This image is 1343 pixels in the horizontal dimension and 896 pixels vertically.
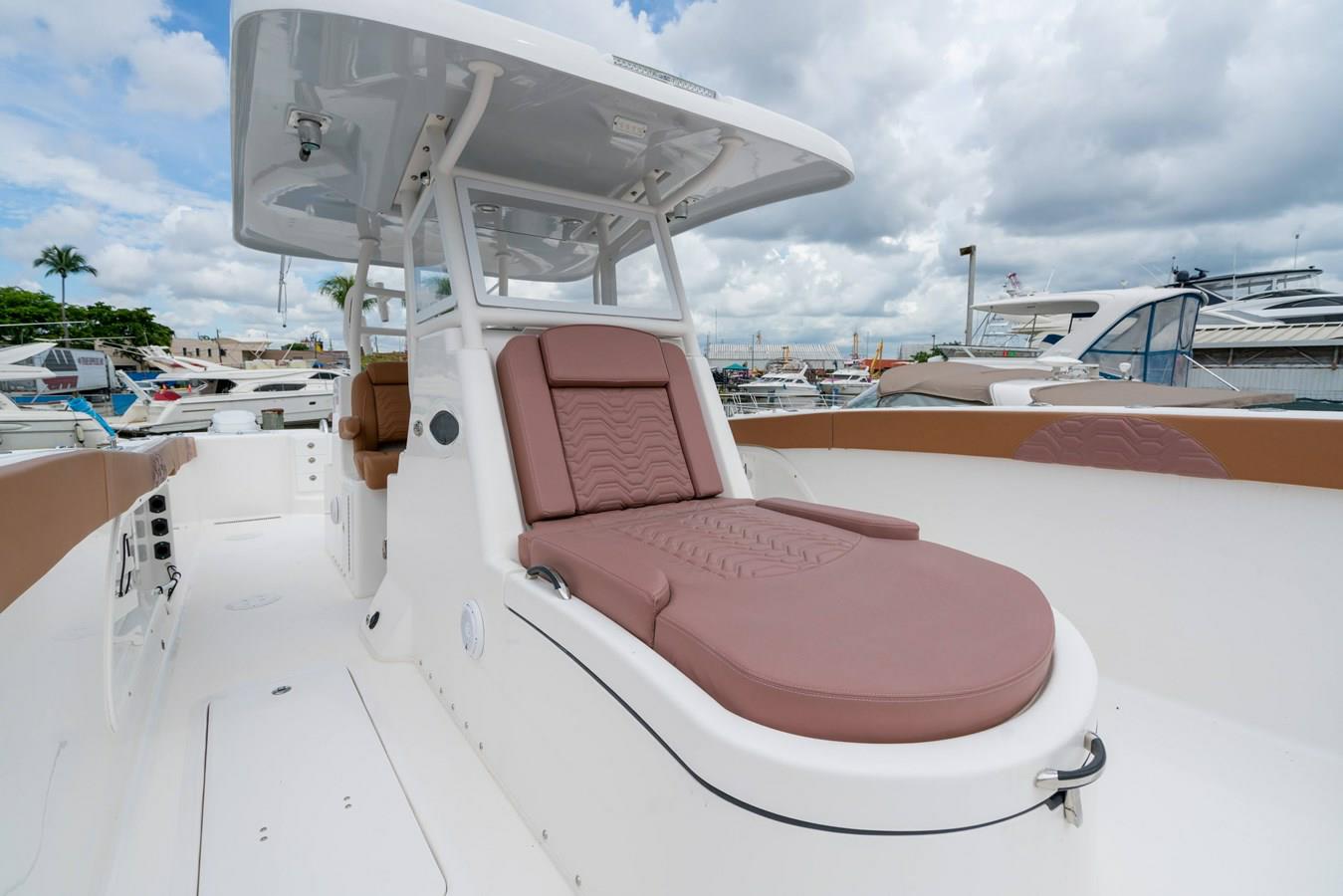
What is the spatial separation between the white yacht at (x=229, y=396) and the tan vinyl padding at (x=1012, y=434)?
34.7 ft

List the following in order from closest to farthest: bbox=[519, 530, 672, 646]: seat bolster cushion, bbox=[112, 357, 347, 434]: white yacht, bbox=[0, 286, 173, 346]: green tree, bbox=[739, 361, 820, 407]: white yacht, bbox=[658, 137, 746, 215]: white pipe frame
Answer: bbox=[519, 530, 672, 646]: seat bolster cushion
bbox=[658, 137, 746, 215]: white pipe frame
bbox=[739, 361, 820, 407]: white yacht
bbox=[112, 357, 347, 434]: white yacht
bbox=[0, 286, 173, 346]: green tree

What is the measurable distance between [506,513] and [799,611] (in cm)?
92

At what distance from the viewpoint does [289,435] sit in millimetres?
4574

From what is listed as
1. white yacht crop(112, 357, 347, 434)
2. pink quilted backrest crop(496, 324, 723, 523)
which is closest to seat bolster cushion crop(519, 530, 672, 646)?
pink quilted backrest crop(496, 324, 723, 523)

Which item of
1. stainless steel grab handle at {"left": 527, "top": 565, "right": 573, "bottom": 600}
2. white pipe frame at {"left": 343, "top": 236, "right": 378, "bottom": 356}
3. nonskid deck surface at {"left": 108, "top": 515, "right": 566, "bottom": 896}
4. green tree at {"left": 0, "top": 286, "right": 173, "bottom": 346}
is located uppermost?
green tree at {"left": 0, "top": 286, "right": 173, "bottom": 346}

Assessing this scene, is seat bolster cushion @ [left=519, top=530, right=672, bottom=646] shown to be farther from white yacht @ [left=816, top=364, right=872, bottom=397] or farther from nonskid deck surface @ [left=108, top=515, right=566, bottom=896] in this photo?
white yacht @ [left=816, top=364, right=872, bottom=397]

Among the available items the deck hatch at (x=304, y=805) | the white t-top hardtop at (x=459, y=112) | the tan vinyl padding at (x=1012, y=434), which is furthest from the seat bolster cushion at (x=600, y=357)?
the deck hatch at (x=304, y=805)

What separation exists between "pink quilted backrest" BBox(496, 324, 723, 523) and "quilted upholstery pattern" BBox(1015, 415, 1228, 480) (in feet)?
3.58

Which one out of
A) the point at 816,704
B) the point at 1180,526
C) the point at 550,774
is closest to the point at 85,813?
the point at 550,774

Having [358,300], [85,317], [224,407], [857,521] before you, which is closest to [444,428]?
[857,521]

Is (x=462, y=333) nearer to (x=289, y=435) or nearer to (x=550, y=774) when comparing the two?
(x=550, y=774)

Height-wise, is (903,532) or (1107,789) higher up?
(903,532)

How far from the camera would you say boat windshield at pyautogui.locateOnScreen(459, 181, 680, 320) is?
2.17 m

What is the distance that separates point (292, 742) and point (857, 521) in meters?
1.62
